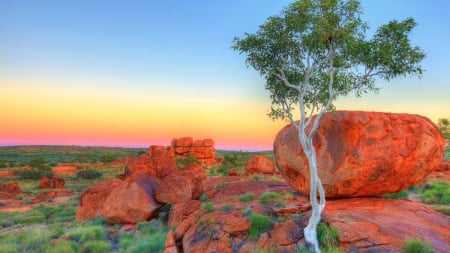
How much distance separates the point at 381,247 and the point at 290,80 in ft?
19.0

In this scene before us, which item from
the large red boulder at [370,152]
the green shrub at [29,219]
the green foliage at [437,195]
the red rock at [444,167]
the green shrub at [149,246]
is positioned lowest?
the green shrub at [29,219]

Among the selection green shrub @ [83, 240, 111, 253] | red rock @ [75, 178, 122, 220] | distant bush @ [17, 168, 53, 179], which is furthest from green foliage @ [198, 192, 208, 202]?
distant bush @ [17, 168, 53, 179]

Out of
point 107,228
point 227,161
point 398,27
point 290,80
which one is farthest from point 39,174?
point 398,27

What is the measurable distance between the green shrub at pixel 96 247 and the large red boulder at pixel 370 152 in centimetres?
825

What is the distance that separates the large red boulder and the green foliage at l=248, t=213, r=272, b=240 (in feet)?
11.2

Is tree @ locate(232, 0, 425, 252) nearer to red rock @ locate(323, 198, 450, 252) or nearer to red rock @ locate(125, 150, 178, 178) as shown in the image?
red rock @ locate(323, 198, 450, 252)

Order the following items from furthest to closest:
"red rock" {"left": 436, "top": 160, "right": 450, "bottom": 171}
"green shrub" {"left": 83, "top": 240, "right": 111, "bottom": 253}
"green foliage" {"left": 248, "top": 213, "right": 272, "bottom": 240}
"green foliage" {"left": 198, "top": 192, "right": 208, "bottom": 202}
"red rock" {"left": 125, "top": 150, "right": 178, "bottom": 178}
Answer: "red rock" {"left": 436, "top": 160, "right": 450, "bottom": 171} < "red rock" {"left": 125, "top": 150, "right": 178, "bottom": 178} < "green foliage" {"left": 198, "top": 192, "right": 208, "bottom": 202} < "green shrub" {"left": 83, "top": 240, "right": 111, "bottom": 253} < "green foliage" {"left": 248, "top": 213, "right": 272, "bottom": 240}

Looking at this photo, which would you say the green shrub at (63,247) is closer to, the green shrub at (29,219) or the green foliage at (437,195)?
the green shrub at (29,219)

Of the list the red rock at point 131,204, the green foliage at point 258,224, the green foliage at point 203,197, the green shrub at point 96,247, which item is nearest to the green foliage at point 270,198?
the green foliage at point 203,197

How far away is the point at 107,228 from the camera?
1734cm

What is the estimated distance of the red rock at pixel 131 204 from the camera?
17969mm

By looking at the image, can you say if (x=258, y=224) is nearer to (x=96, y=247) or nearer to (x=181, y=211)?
(x=181, y=211)

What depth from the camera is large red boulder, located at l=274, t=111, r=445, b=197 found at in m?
12.9

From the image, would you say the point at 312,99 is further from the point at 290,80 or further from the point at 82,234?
the point at 82,234
